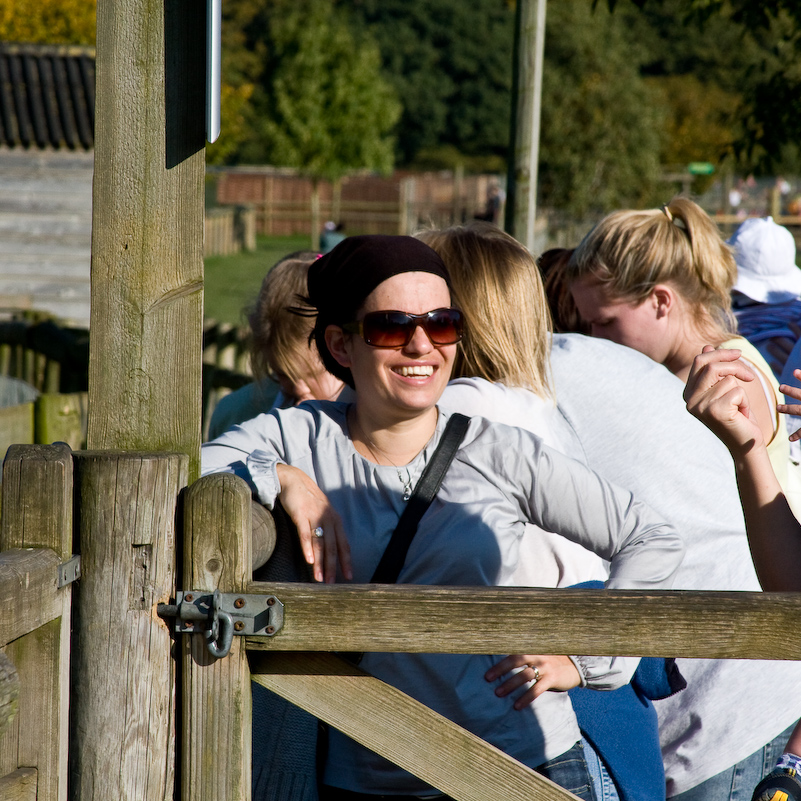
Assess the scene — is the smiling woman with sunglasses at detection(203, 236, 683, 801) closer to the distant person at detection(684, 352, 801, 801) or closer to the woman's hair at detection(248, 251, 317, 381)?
the distant person at detection(684, 352, 801, 801)

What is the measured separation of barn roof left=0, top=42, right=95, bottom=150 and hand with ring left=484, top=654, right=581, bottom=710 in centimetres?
1392

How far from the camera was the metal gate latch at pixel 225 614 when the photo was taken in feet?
5.54

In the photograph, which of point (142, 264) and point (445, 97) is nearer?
point (142, 264)

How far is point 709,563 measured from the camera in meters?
2.50

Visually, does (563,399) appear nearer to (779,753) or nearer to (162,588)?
(779,753)

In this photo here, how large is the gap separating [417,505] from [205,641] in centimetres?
49

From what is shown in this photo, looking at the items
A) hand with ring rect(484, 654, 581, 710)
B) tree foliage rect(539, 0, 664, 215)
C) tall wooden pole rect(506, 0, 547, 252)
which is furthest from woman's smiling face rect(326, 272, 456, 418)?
tree foliage rect(539, 0, 664, 215)

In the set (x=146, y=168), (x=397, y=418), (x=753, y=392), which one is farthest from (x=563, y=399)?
(x=146, y=168)

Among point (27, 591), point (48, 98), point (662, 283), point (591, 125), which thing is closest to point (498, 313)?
point (662, 283)

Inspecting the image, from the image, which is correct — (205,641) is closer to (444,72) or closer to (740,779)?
(740,779)

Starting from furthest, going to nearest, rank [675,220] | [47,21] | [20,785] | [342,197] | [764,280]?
1. [342,197]
2. [47,21]
3. [764,280]
4. [675,220]
5. [20,785]

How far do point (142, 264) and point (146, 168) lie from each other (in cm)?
16

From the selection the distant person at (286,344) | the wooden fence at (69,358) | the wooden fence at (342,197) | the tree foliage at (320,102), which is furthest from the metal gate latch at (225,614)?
the tree foliage at (320,102)

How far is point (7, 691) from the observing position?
150cm
